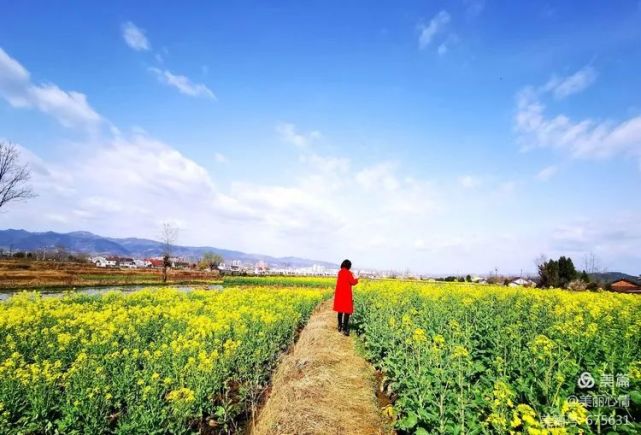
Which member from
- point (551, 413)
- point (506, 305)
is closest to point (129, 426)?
point (551, 413)

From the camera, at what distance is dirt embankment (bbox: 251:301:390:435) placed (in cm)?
618

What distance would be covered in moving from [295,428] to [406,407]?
1915 millimetres

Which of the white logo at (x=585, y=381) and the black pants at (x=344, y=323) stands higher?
the white logo at (x=585, y=381)

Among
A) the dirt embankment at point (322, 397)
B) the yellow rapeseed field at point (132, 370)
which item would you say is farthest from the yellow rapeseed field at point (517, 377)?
the yellow rapeseed field at point (132, 370)

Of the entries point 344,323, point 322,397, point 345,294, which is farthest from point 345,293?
point 322,397

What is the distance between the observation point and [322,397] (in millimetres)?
7098

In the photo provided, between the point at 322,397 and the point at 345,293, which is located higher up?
the point at 345,293

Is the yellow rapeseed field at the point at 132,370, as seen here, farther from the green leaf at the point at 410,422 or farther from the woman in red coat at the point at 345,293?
the green leaf at the point at 410,422

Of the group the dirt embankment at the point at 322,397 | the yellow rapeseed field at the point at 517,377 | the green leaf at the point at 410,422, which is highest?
the yellow rapeseed field at the point at 517,377

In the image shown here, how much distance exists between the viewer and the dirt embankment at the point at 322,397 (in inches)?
243

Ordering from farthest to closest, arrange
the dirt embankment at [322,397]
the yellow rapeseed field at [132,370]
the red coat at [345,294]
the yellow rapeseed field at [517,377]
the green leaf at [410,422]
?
the red coat at [345,294] → the dirt embankment at [322,397] → the yellow rapeseed field at [132,370] → the green leaf at [410,422] → the yellow rapeseed field at [517,377]

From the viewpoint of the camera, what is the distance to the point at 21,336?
9555 mm

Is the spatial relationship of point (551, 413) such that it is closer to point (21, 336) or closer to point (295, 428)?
point (295, 428)

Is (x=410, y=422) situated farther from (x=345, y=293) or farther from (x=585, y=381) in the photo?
(x=345, y=293)
